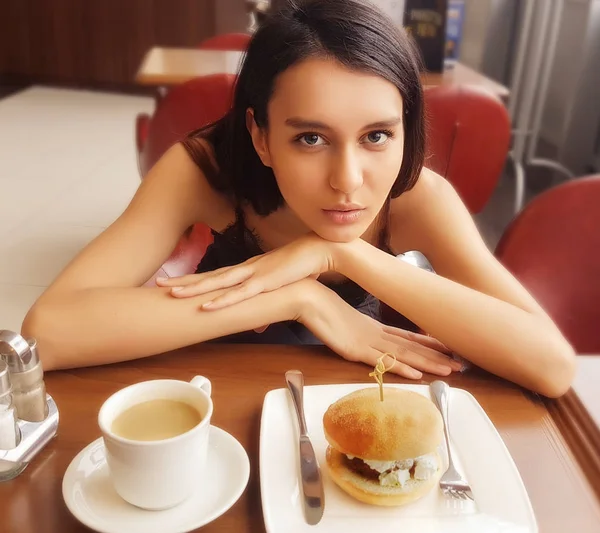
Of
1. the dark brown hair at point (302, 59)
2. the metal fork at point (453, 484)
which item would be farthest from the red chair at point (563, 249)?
the metal fork at point (453, 484)

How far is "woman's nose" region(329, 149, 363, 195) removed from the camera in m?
0.87

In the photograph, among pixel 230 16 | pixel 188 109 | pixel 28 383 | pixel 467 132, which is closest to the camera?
pixel 28 383

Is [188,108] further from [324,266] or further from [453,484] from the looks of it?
[453,484]

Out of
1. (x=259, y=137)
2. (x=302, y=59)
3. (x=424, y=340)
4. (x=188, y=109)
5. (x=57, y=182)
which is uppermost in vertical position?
(x=302, y=59)

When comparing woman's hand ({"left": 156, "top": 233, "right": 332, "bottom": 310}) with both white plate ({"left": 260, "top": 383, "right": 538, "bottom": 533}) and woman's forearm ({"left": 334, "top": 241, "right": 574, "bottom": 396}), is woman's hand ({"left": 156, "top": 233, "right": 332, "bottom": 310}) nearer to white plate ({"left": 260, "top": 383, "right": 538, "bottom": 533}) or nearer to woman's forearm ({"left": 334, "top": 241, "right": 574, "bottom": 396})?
woman's forearm ({"left": 334, "top": 241, "right": 574, "bottom": 396})

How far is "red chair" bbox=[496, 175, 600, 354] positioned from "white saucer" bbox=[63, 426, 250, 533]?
79cm

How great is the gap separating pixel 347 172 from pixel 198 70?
6.14ft

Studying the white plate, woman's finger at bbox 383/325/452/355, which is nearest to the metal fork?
the white plate

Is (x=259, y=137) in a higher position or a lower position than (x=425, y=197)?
higher

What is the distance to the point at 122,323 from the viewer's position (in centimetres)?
87

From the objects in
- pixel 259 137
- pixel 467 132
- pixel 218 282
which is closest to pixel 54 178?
pixel 467 132

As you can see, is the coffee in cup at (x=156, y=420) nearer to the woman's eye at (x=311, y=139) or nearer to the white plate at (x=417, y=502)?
the white plate at (x=417, y=502)

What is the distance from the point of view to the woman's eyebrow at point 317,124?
868 millimetres

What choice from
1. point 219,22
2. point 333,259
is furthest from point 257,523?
point 219,22
